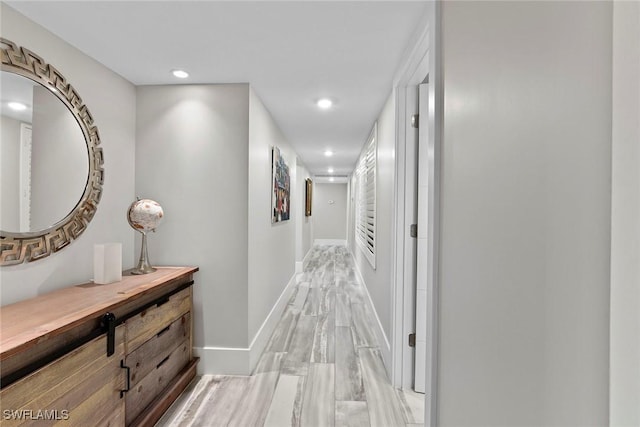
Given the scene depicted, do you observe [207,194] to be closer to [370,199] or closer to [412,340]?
[412,340]

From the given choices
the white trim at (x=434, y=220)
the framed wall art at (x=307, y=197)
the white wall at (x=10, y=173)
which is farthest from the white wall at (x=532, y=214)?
the framed wall art at (x=307, y=197)

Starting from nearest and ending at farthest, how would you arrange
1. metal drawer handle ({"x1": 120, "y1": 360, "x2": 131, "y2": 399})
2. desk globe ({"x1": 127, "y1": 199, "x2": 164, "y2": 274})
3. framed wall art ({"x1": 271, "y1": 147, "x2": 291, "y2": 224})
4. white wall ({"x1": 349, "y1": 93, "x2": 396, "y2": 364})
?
metal drawer handle ({"x1": 120, "y1": 360, "x2": 131, "y2": 399}) → desk globe ({"x1": 127, "y1": 199, "x2": 164, "y2": 274}) → white wall ({"x1": 349, "y1": 93, "x2": 396, "y2": 364}) → framed wall art ({"x1": 271, "y1": 147, "x2": 291, "y2": 224})

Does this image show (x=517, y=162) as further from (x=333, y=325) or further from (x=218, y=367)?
(x=333, y=325)

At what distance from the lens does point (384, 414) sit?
1854 millimetres

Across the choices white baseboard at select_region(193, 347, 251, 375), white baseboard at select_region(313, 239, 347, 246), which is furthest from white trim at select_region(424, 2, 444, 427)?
white baseboard at select_region(313, 239, 347, 246)

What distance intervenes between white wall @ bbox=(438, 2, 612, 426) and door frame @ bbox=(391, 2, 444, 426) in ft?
0.54

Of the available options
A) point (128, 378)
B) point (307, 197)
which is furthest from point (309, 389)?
point (307, 197)

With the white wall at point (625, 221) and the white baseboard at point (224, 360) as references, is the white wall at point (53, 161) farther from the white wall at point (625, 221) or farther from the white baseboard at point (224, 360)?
the white wall at point (625, 221)

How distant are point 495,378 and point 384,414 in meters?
1.43

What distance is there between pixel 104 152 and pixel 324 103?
5.83ft

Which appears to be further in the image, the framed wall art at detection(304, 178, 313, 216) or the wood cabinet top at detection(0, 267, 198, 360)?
the framed wall art at detection(304, 178, 313, 216)

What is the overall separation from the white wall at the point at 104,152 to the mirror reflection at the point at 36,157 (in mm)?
204

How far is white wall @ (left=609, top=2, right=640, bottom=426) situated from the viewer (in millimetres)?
388

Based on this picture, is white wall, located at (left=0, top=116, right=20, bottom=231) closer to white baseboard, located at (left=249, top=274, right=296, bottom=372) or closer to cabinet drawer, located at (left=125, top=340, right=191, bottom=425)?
cabinet drawer, located at (left=125, top=340, right=191, bottom=425)
